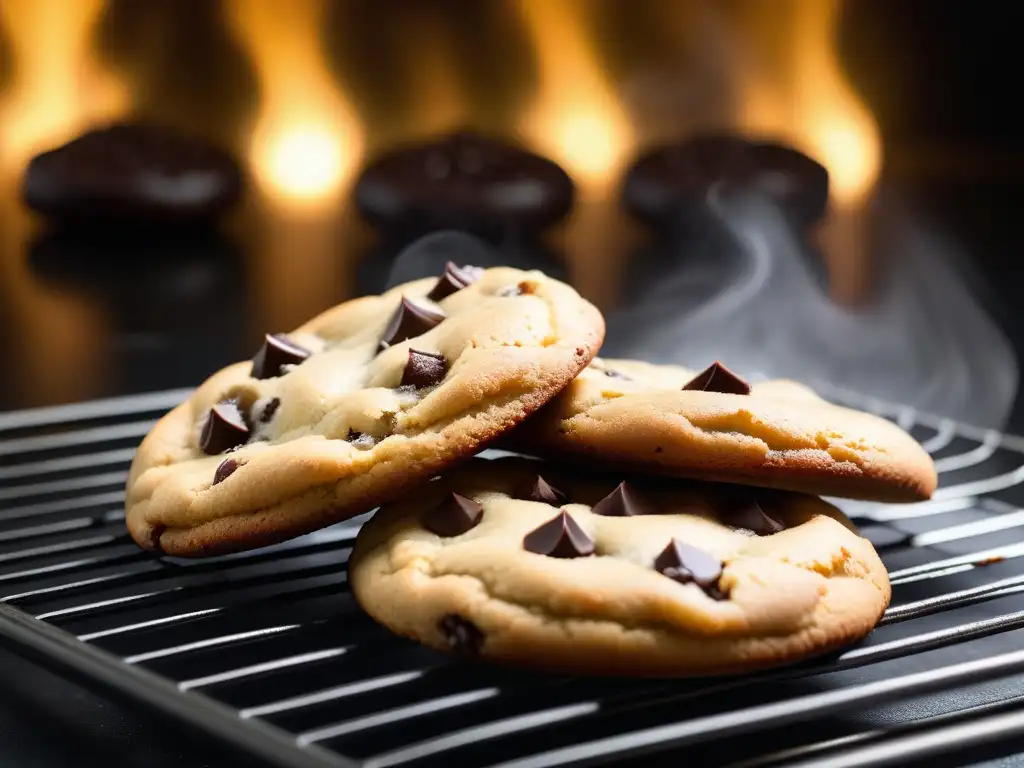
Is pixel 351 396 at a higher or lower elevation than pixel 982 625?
higher

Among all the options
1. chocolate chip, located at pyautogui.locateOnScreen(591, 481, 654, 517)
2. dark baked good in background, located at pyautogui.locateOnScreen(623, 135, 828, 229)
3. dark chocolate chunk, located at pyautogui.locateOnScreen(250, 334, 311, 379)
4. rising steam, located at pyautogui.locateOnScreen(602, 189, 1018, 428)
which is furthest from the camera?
dark baked good in background, located at pyautogui.locateOnScreen(623, 135, 828, 229)

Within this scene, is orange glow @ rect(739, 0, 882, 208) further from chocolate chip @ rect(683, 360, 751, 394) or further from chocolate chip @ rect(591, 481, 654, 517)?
chocolate chip @ rect(591, 481, 654, 517)

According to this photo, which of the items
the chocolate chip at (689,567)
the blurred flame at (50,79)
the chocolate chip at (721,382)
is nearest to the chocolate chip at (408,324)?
the chocolate chip at (721,382)

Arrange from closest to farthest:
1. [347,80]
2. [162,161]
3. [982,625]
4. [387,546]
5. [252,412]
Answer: [982,625], [387,546], [252,412], [162,161], [347,80]

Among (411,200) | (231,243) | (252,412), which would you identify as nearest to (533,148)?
(411,200)

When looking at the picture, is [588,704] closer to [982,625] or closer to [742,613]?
[742,613]

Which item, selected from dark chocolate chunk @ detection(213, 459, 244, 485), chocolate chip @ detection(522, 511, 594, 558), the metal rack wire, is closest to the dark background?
the metal rack wire
